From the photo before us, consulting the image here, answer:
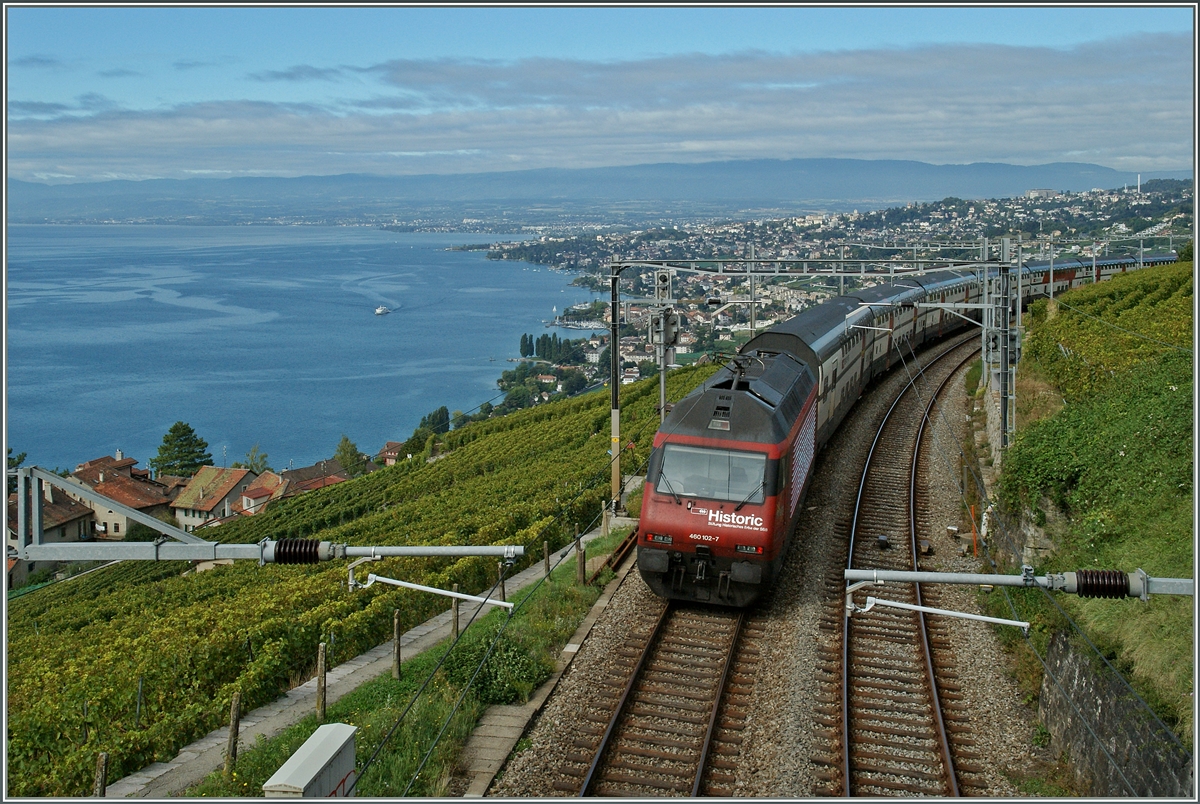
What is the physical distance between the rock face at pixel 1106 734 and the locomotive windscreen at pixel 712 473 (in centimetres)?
393

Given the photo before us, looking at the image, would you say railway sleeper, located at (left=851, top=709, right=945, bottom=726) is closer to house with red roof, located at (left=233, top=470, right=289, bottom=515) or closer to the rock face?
the rock face

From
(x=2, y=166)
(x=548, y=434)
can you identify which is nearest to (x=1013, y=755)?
(x=2, y=166)

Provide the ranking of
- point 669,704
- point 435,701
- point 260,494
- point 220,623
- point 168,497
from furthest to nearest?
1. point 168,497
2. point 260,494
3. point 220,623
4. point 669,704
5. point 435,701

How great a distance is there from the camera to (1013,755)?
9742 mm

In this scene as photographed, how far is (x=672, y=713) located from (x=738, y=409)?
4.31 metres

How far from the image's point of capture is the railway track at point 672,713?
9203mm

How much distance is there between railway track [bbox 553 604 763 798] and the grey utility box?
2.49m

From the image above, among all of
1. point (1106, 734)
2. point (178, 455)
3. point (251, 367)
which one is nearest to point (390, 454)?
point (178, 455)

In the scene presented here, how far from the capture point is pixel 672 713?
10.4 meters

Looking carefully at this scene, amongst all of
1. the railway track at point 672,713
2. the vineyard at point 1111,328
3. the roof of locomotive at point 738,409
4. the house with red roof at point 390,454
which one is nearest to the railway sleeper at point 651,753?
the railway track at point 672,713

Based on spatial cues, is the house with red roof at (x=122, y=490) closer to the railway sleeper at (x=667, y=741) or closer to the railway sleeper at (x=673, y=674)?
the railway sleeper at (x=673, y=674)

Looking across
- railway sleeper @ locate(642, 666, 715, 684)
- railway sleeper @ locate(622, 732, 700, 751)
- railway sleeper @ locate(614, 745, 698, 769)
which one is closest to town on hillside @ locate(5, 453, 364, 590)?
railway sleeper @ locate(642, 666, 715, 684)

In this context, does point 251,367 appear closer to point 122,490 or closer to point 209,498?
point 209,498

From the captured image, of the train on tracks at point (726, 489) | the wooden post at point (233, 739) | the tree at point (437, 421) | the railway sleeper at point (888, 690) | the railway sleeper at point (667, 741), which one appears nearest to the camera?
the wooden post at point (233, 739)
